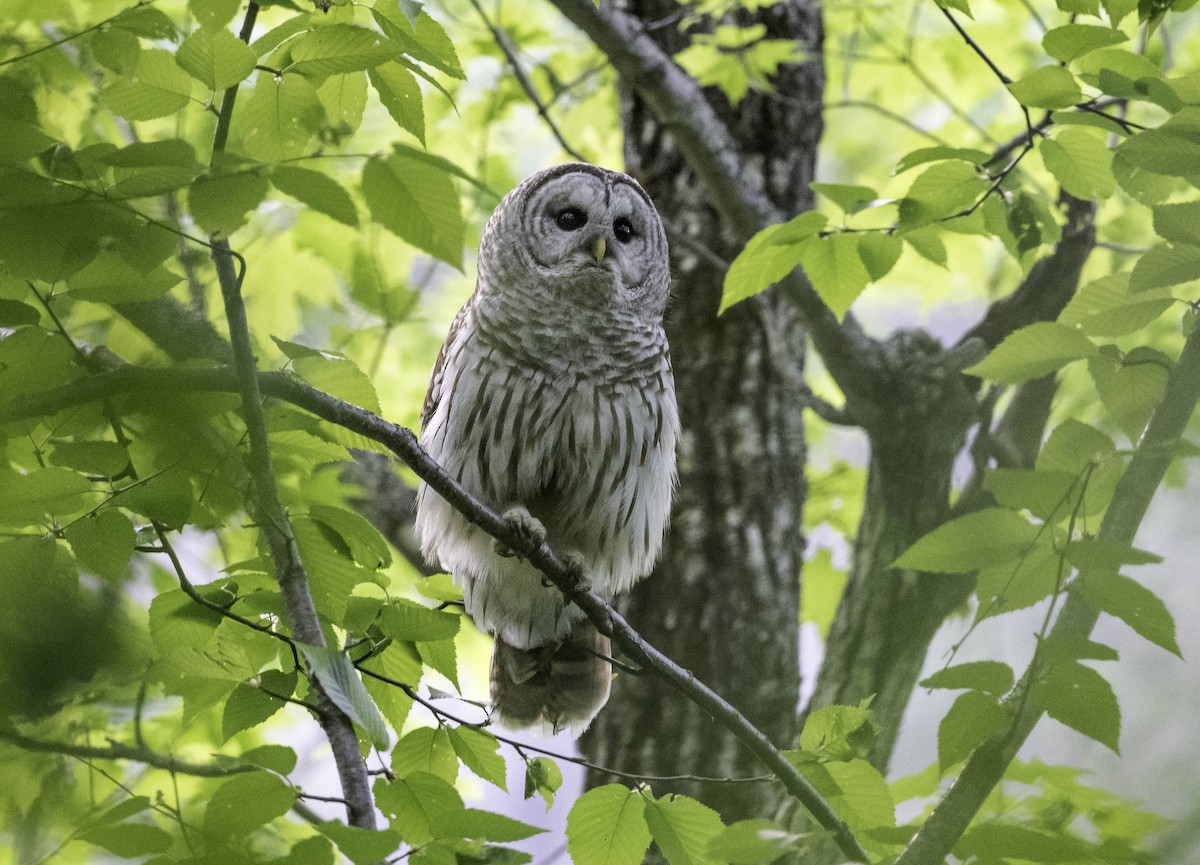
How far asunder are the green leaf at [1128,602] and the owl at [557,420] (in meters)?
1.61

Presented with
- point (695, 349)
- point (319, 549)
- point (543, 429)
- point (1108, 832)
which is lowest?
point (1108, 832)

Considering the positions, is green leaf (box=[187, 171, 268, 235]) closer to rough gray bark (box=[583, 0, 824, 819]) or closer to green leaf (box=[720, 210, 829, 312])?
green leaf (box=[720, 210, 829, 312])

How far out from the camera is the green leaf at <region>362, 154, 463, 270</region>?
1780 millimetres

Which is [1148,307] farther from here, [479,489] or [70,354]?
[479,489]

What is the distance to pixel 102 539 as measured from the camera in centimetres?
159

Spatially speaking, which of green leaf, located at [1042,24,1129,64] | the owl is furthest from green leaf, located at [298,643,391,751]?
green leaf, located at [1042,24,1129,64]

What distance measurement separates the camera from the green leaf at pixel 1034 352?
1796 mm

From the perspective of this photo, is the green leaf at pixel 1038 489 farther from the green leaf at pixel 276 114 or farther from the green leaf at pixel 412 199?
the green leaf at pixel 276 114

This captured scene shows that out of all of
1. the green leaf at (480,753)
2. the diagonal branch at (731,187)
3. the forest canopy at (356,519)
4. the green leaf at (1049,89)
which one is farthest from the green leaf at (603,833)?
the diagonal branch at (731,187)

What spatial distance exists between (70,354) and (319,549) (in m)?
0.54

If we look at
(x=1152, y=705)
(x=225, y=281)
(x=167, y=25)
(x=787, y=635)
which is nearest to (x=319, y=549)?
(x=225, y=281)

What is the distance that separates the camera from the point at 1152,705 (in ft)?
3.47

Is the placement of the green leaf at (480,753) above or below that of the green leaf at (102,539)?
below

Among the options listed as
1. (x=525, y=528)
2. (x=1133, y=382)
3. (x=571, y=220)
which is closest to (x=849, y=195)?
(x=1133, y=382)
